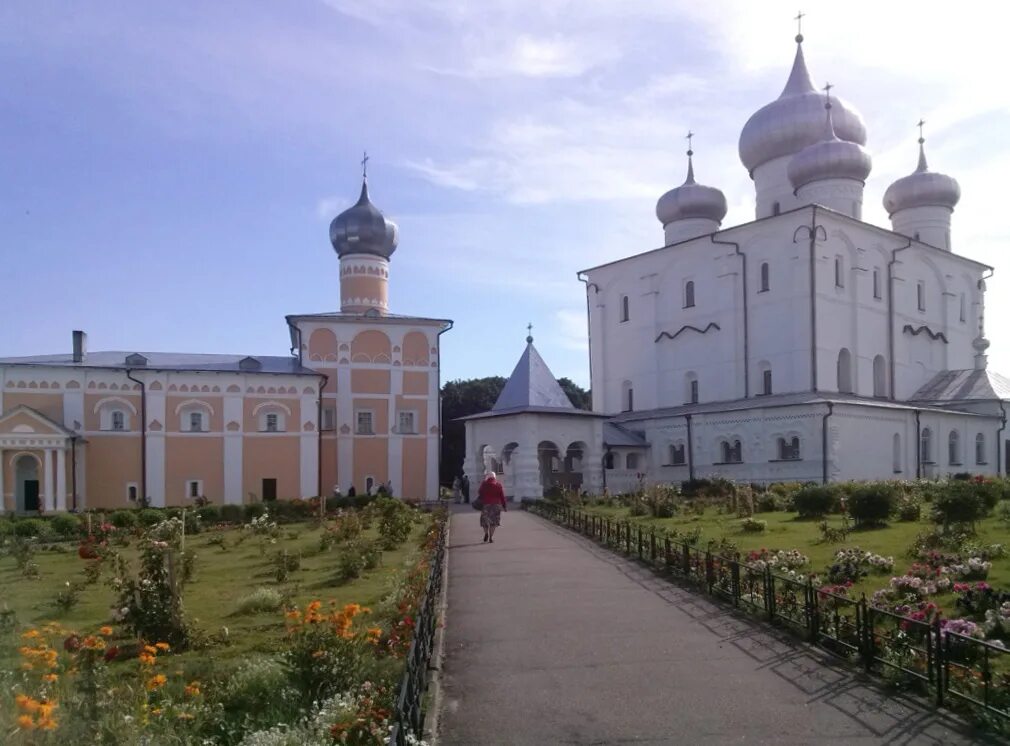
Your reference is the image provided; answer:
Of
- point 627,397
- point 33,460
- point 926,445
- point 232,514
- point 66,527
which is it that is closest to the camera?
point 66,527

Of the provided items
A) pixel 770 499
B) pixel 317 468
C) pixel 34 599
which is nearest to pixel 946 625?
pixel 34 599

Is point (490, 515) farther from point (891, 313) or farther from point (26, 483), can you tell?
point (891, 313)

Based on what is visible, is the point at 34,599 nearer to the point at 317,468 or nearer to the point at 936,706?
the point at 936,706

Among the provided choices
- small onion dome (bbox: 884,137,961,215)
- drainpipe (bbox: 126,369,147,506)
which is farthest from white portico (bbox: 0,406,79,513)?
small onion dome (bbox: 884,137,961,215)

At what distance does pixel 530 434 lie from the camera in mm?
30625

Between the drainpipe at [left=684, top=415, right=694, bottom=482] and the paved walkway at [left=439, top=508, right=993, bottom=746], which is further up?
the drainpipe at [left=684, top=415, right=694, bottom=482]

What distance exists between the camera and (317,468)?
3366 centimetres

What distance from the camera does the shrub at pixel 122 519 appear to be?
23516 millimetres

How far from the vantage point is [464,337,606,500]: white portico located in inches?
1203

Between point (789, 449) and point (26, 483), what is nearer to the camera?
point (26, 483)

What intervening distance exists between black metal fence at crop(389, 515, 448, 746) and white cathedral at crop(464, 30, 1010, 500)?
2203cm

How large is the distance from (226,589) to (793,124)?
1277 inches

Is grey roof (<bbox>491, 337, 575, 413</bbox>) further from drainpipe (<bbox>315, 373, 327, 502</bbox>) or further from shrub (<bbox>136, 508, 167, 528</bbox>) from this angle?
shrub (<bbox>136, 508, 167, 528</bbox>)

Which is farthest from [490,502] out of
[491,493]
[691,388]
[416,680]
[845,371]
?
[691,388]
